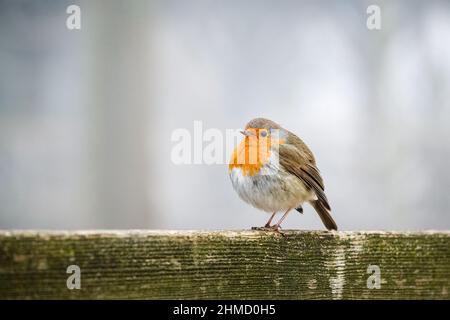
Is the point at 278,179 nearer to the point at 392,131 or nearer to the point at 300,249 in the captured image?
the point at 392,131

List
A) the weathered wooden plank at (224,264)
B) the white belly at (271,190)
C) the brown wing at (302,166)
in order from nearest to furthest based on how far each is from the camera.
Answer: the weathered wooden plank at (224,264), the white belly at (271,190), the brown wing at (302,166)

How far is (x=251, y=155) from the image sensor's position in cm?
399

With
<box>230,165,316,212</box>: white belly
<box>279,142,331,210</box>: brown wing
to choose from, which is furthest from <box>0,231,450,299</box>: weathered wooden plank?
<box>279,142,331,210</box>: brown wing

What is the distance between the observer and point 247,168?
154 inches

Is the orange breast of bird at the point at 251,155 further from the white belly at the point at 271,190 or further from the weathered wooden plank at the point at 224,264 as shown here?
the weathered wooden plank at the point at 224,264

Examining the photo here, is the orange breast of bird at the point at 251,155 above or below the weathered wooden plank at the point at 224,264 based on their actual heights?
above

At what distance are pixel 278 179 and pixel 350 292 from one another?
185cm

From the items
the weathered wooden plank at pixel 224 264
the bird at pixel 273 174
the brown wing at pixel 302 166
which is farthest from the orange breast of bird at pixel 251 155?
the weathered wooden plank at pixel 224 264

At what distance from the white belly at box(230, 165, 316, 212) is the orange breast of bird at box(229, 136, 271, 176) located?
0.03 meters

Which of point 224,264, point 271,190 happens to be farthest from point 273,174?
point 224,264

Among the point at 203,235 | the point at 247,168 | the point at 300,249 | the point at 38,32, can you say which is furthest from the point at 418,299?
the point at 38,32

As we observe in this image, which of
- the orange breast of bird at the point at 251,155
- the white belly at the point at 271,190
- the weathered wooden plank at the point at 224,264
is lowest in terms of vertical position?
the weathered wooden plank at the point at 224,264

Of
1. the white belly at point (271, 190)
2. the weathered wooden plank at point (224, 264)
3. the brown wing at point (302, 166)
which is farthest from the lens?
the brown wing at point (302, 166)

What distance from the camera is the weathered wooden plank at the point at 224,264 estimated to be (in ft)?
6.32
